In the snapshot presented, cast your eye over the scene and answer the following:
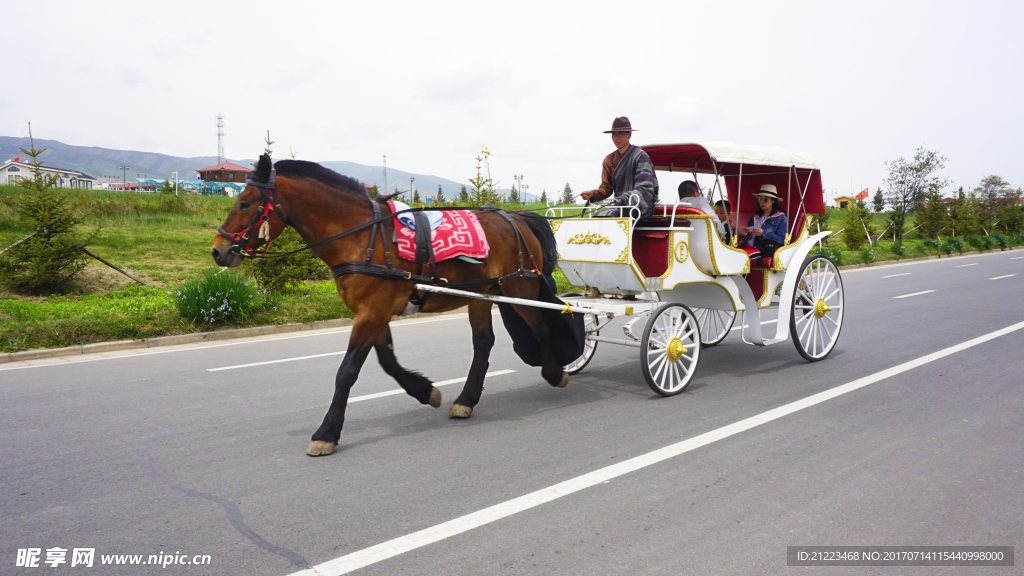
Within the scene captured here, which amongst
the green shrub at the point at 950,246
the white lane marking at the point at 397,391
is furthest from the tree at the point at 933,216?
the white lane marking at the point at 397,391

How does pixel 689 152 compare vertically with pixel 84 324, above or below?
above

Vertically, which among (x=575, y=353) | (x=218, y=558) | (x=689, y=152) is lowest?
(x=218, y=558)

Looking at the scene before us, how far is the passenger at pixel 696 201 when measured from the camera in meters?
7.09

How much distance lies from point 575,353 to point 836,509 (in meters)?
2.81

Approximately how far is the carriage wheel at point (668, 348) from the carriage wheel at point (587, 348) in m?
0.78

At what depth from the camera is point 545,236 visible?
6.33 m

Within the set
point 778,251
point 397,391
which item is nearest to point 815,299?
point 778,251

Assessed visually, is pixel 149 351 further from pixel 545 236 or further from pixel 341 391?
pixel 545 236

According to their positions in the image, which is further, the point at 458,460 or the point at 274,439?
the point at 274,439

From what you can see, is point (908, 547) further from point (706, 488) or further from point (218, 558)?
point (218, 558)

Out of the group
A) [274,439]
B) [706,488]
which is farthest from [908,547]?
[274,439]

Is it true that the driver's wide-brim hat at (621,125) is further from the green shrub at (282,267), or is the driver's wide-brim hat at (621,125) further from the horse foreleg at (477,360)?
the green shrub at (282,267)

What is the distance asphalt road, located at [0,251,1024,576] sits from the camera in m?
3.29

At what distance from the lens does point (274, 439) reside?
492 cm
